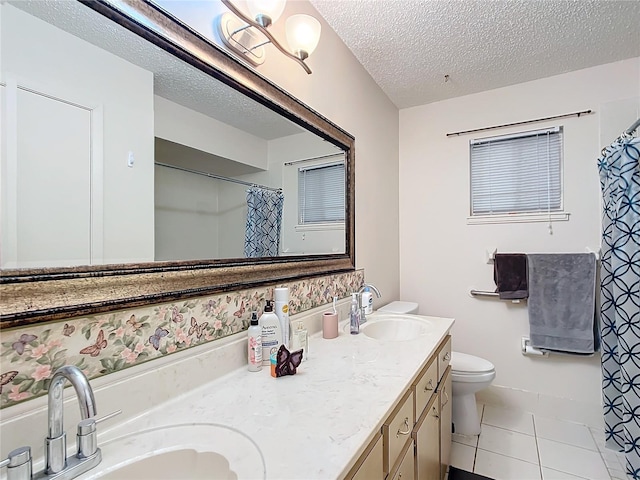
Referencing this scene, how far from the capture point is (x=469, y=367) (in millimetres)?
1903

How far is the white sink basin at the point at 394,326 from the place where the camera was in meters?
1.65

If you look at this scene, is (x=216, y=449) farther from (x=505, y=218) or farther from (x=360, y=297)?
(x=505, y=218)

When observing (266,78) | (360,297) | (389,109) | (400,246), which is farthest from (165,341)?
(389,109)

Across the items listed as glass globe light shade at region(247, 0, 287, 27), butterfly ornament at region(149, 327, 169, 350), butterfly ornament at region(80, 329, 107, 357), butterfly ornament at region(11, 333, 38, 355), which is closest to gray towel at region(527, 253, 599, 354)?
glass globe light shade at region(247, 0, 287, 27)

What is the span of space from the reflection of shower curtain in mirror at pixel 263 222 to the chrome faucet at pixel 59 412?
0.66 m

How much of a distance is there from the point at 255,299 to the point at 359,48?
159cm

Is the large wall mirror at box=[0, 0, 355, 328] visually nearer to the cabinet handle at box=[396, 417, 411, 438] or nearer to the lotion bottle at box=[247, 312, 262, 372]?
the lotion bottle at box=[247, 312, 262, 372]

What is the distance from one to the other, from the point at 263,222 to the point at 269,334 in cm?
44

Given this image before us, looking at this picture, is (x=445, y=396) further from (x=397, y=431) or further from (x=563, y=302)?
(x=563, y=302)

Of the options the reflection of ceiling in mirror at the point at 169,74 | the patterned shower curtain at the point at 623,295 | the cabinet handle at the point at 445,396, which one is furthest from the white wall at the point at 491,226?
the reflection of ceiling in mirror at the point at 169,74

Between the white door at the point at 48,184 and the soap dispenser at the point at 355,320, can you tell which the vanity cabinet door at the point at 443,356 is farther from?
the white door at the point at 48,184

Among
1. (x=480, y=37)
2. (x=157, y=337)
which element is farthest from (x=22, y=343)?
(x=480, y=37)

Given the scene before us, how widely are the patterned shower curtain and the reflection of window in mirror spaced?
1449 millimetres

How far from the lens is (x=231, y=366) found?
1.01m
